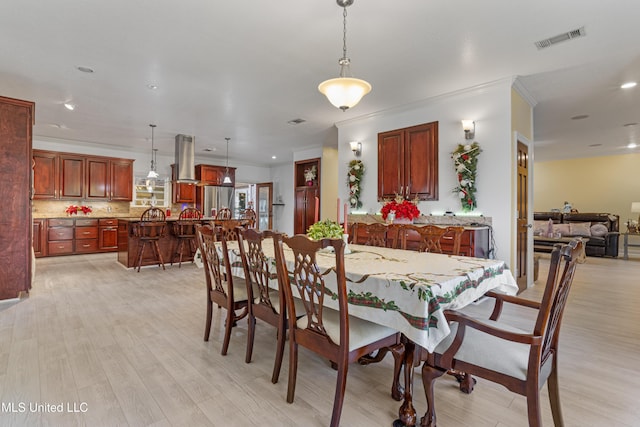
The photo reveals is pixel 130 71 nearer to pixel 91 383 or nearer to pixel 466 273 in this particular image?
pixel 91 383

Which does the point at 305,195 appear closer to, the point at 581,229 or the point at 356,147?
the point at 356,147

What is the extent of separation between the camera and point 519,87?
408 cm

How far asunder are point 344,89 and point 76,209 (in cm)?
775

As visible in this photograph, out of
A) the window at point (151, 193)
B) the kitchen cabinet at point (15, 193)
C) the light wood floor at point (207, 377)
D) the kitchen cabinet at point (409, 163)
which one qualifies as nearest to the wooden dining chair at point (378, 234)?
the light wood floor at point (207, 377)

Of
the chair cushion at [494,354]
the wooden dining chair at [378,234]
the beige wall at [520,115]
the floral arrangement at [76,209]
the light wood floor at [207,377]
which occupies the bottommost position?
the light wood floor at [207,377]

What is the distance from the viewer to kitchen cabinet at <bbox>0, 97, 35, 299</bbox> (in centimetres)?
366

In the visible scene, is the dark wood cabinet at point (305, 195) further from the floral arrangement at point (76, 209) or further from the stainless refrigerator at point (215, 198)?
the floral arrangement at point (76, 209)

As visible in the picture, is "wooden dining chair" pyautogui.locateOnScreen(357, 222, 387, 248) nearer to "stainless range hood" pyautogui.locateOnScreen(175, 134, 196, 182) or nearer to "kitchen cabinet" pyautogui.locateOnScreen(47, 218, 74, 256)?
"stainless range hood" pyautogui.locateOnScreen(175, 134, 196, 182)

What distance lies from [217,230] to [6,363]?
1715 millimetres

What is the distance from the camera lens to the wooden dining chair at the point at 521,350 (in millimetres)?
1241

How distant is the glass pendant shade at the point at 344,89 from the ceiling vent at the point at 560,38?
1.90m

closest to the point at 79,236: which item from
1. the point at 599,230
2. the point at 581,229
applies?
the point at 581,229

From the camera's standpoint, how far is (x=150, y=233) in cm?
589

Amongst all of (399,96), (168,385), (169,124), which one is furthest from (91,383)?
(169,124)
